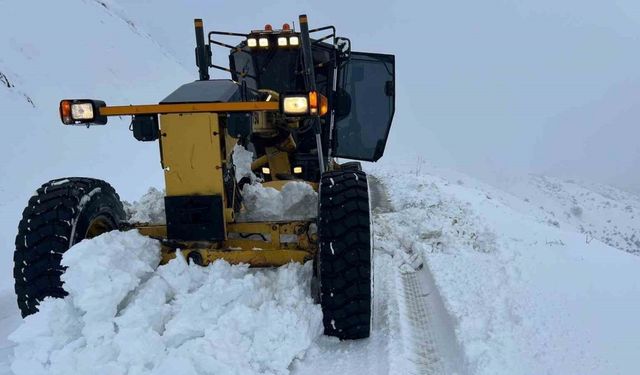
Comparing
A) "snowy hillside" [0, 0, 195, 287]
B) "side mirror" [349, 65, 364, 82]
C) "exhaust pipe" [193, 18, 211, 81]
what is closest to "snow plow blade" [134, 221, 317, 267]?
"snowy hillside" [0, 0, 195, 287]

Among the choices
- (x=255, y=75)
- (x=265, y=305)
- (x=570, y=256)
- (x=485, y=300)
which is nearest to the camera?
(x=265, y=305)

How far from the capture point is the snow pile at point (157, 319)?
269 centimetres

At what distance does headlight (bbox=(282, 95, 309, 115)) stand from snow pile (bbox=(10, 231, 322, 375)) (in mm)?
1062

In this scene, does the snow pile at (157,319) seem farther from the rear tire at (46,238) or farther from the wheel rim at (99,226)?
the wheel rim at (99,226)

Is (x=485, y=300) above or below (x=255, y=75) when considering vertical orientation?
below

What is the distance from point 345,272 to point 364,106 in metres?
3.65

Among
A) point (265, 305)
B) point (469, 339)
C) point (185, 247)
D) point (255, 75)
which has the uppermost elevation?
point (255, 75)

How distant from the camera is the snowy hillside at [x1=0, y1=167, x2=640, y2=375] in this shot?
9.12ft

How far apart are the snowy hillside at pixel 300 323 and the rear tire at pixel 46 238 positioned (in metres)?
0.26

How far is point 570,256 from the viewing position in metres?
5.05

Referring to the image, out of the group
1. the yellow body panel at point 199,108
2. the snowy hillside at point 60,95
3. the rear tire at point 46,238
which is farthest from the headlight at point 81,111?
the snowy hillside at point 60,95

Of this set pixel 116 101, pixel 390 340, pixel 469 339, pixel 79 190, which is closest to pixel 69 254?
pixel 79 190

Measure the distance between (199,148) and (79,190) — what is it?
0.82 metres

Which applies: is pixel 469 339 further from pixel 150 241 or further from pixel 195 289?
pixel 150 241
